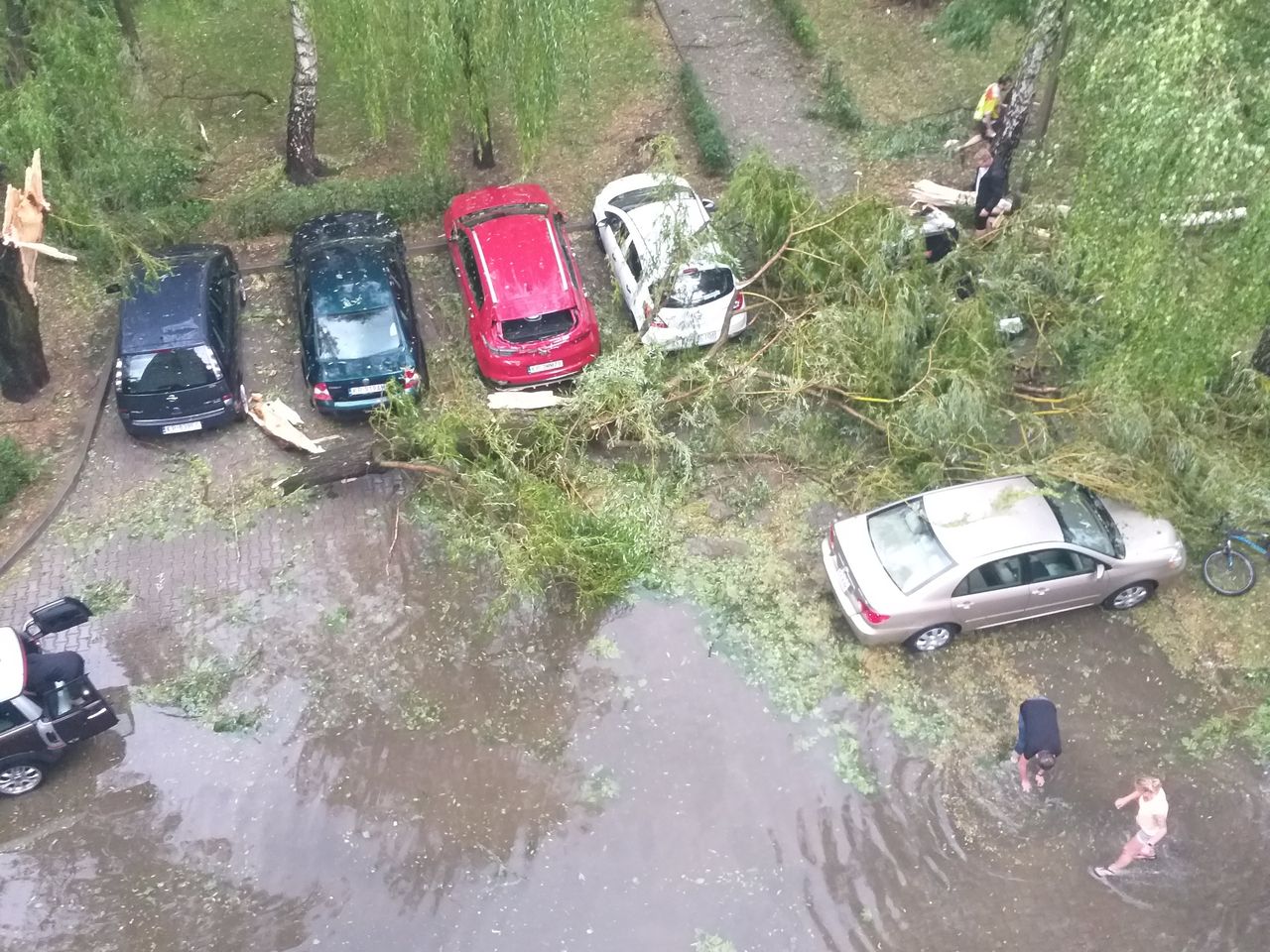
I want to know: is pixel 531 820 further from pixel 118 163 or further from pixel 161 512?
pixel 118 163

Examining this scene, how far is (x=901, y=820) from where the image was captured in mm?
8797

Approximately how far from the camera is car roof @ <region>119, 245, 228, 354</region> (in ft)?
38.0

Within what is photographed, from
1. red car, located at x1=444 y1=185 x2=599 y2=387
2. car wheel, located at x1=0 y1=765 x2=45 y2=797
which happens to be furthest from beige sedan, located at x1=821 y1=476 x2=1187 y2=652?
car wheel, located at x1=0 y1=765 x2=45 y2=797

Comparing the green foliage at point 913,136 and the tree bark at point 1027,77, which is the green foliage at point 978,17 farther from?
the green foliage at point 913,136

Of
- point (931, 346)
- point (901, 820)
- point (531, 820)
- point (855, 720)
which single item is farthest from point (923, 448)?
point (531, 820)

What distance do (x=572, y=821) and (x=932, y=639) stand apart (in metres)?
4.03

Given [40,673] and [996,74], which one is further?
[996,74]

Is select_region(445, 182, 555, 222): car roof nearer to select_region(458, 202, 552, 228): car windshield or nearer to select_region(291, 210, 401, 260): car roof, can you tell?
select_region(458, 202, 552, 228): car windshield

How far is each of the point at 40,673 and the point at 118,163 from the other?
744 centimetres

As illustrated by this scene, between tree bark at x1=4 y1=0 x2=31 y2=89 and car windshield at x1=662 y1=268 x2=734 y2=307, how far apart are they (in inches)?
327

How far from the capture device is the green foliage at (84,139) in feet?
36.2

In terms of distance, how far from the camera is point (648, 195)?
45.8 feet

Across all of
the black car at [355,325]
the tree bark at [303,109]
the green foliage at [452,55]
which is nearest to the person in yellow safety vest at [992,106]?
the green foliage at [452,55]

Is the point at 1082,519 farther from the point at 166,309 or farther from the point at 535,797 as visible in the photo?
the point at 166,309
